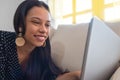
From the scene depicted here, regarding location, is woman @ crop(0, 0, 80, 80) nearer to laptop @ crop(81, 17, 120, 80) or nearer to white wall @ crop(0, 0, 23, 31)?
laptop @ crop(81, 17, 120, 80)

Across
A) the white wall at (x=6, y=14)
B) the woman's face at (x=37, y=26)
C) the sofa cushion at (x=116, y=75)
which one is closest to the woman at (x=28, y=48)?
the woman's face at (x=37, y=26)

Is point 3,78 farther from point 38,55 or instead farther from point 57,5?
point 57,5

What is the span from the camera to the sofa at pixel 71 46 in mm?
1095

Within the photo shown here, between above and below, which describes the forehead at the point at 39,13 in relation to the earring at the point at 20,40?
above

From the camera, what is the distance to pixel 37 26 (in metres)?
0.98

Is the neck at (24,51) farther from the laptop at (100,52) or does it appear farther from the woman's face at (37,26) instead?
the laptop at (100,52)

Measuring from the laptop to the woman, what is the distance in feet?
A: 1.05

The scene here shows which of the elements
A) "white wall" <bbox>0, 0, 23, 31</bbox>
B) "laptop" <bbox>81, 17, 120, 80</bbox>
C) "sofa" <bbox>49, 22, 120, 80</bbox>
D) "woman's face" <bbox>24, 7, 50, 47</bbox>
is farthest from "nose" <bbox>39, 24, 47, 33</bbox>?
"white wall" <bbox>0, 0, 23, 31</bbox>

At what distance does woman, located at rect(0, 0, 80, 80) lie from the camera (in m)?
1.00

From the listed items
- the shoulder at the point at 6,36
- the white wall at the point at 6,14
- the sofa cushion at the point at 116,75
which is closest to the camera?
the sofa cushion at the point at 116,75

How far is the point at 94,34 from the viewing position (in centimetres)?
62

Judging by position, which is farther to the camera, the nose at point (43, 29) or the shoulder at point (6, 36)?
the shoulder at point (6, 36)

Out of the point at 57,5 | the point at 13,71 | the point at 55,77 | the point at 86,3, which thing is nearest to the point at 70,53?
the point at 55,77

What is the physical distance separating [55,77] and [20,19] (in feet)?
1.14
